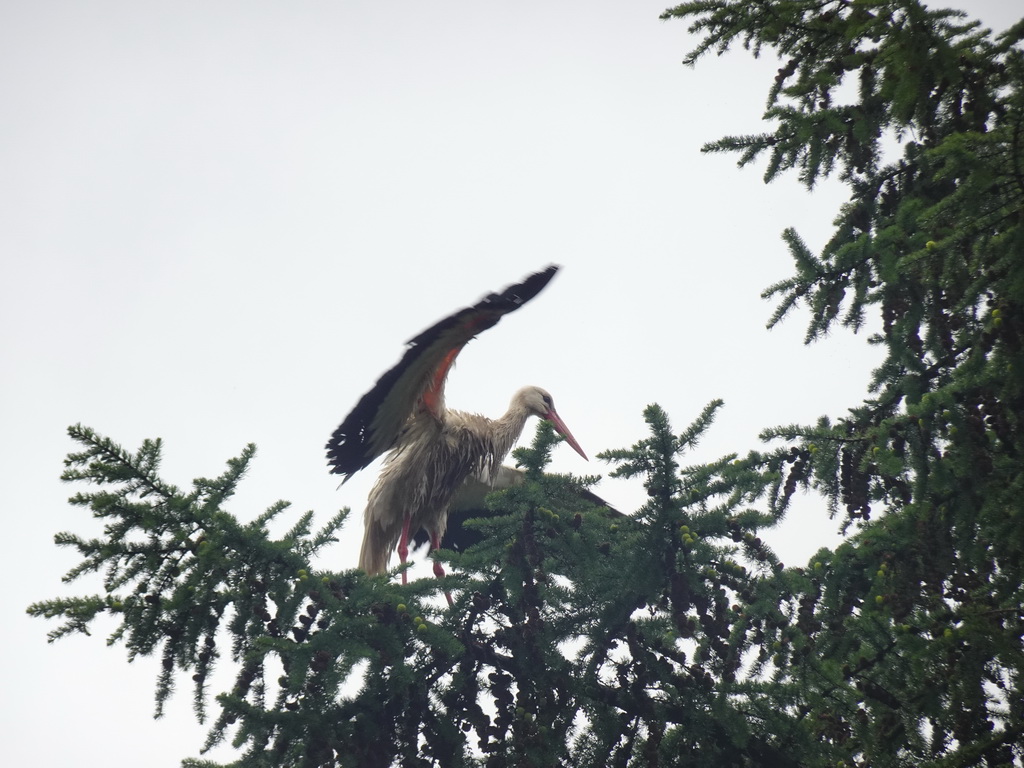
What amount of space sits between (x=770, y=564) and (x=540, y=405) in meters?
4.61

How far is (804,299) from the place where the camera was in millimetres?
3654

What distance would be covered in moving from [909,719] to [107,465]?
2.73 meters

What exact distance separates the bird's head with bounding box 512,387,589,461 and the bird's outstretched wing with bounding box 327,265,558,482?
1609 millimetres

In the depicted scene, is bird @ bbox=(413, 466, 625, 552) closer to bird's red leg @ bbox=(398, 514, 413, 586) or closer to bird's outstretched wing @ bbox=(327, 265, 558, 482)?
bird's red leg @ bbox=(398, 514, 413, 586)

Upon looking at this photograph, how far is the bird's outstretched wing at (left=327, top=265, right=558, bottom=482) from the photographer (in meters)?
5.40

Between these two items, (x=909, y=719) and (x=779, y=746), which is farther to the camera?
(x=779, y=746)

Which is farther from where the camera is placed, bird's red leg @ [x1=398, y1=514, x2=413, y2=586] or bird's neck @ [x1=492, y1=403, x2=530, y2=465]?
bird's neck @ [x1=492, y1=403, x2=530, y2=465]

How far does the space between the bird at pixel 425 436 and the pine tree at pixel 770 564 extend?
190 centimetres

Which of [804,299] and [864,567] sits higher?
[804,299]

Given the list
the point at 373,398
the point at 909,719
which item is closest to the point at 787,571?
the point at 909,719

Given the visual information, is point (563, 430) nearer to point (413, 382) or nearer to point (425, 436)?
point (425, 436)

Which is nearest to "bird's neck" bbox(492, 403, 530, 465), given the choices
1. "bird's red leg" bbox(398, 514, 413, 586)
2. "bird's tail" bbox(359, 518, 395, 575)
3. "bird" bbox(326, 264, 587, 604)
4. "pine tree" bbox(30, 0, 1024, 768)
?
"bird" bbox(326, 264, 587, 604)

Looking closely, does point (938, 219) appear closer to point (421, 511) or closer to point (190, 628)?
point (190, 628)

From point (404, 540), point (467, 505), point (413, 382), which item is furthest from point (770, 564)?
point (467, 505)
